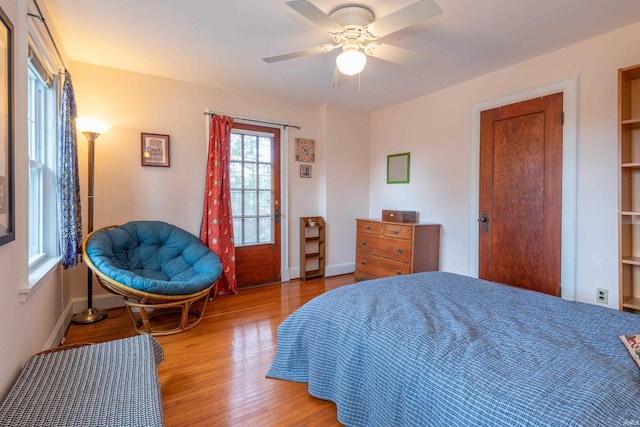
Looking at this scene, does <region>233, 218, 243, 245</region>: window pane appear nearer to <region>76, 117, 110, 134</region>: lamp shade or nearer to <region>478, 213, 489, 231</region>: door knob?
<region>76, 117, 110, 134</region>: lamp shade

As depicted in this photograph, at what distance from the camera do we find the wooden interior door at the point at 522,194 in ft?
9.23

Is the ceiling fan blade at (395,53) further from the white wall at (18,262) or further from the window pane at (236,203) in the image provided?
the window pane at (236,203)

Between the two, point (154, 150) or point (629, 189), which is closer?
point (629, 189)

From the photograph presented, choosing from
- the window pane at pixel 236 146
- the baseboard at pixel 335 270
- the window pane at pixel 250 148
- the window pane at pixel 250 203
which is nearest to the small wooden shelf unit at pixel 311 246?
the baseboard at pixel 335 270

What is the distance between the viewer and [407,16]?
176 cm

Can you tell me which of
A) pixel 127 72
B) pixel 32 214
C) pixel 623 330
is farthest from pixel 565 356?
pixel 127 72

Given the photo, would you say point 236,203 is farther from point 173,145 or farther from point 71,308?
point 71,308

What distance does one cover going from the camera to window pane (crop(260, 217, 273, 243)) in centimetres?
418

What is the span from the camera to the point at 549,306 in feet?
5.37

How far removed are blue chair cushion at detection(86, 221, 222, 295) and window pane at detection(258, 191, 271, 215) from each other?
39.0 inches

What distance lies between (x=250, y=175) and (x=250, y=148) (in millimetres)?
343

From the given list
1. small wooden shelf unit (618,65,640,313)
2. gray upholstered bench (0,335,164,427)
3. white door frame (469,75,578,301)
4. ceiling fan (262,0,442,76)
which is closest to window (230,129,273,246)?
ceiling fan (262,0,442,76)

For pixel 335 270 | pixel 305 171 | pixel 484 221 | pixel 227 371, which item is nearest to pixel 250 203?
pixel 305 171

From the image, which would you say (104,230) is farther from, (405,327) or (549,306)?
(549,306)
